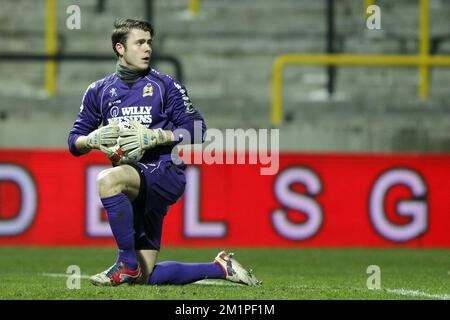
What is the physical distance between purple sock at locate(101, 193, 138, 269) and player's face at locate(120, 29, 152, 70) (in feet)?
3.06

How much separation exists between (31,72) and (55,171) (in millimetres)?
3507

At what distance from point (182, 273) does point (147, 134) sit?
3.20ft

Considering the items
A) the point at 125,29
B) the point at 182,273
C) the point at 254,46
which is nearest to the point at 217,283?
the point at 182,273

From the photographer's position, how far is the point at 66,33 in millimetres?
15773

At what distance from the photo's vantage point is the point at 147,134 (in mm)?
7266

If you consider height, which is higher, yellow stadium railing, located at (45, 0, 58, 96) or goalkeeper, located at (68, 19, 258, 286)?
yellow stadium railing, located at (45, 0, 58, 96)

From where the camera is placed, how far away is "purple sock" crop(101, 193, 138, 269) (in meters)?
7.17

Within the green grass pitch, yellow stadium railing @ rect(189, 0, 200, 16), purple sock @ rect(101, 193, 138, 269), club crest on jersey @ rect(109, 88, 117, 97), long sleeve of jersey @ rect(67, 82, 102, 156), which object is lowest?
the green grass pitch

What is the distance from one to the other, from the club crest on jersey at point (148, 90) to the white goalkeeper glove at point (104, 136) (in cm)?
30

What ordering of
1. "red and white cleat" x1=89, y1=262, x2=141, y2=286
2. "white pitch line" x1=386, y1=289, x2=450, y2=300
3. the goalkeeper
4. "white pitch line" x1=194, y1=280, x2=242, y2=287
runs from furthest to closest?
"white pitch line" x1=194, y1=280, x2=242, y2=287 < the goalkeeper < "red and white cleat" x1=89, y1=262, x2=141, y2=286 < "white pitch line" x1=386, y1=289, x2=450, y2=300

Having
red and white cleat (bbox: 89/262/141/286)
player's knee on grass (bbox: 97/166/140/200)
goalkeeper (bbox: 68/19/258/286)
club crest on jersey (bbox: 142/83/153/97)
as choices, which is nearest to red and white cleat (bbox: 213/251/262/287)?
goalkeeper (bbox: 68/19/258/286)

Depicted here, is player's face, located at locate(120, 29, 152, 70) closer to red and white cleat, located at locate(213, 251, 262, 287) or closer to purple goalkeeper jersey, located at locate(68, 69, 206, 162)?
purple goalkeeper jersey, located at locate(68, 69, 206, 162)
